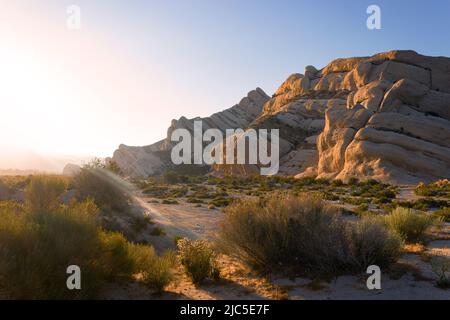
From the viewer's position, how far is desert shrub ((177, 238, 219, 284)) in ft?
25.0

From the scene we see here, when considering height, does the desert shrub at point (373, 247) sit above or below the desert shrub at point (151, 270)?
above

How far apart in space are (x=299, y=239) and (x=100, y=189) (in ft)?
36.4

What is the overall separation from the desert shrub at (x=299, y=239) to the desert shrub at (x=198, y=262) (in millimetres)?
494

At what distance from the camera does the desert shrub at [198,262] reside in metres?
7.63

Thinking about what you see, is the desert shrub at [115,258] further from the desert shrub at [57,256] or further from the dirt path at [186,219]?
the dirt path at [186,219]

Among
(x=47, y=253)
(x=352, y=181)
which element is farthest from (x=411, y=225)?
(x=352, y=181)

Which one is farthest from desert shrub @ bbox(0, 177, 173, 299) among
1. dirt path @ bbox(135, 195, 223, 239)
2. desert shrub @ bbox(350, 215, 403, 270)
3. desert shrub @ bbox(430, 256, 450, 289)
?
dirt path @ bbox(135, 195, 223, 239)

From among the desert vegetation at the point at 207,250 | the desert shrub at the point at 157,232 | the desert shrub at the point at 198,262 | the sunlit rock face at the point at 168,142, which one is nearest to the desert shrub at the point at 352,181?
the desert shrub at the point at 157,232

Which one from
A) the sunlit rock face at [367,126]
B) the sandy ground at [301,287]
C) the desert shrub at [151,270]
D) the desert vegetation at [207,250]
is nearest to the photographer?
the desert vegetation at [207,250]

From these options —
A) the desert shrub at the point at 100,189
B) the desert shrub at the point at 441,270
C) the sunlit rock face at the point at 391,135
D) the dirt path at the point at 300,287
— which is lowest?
the dirt path at the point at 300,287

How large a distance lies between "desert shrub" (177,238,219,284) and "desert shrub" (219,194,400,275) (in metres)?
0.49

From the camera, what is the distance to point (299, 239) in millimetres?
7758

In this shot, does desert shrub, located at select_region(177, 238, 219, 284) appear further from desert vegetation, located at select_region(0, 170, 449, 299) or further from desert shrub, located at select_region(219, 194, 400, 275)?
desert shrub, located at select_region(219, 194, 400, 275)
